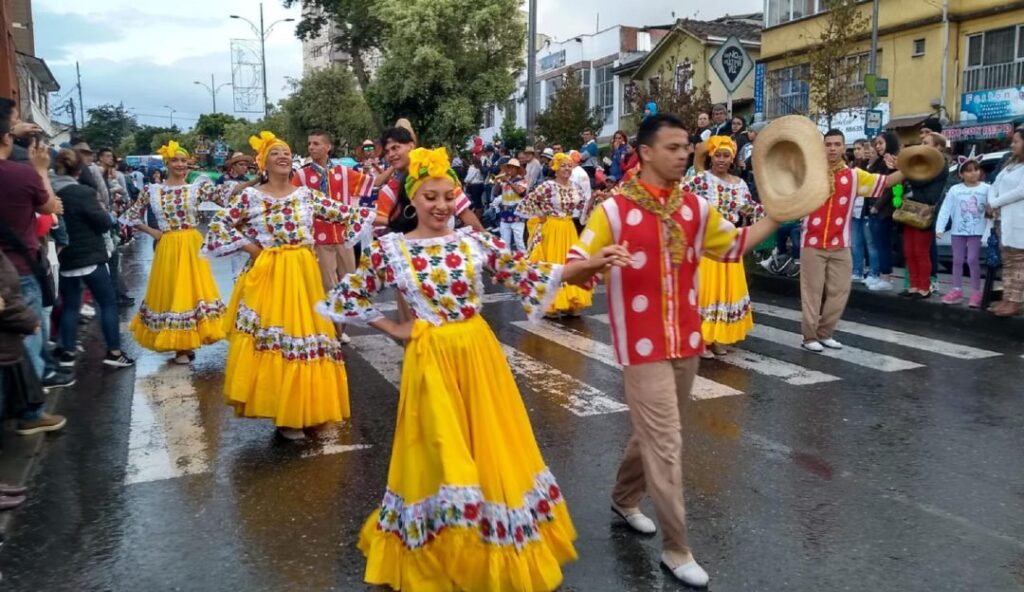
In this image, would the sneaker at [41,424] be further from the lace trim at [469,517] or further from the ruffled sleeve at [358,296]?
the lace trim at [469,517]

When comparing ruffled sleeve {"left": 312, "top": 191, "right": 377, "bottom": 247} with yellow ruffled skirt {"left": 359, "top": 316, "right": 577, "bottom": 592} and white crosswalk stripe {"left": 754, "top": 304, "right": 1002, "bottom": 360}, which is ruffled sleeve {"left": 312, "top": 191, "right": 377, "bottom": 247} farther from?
white crosswalk stripe {"left": 754, "top": 304, "right": 1002, "bottom": 360}

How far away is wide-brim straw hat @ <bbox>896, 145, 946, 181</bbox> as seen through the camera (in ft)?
25.0

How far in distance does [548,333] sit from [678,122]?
20.2 feet

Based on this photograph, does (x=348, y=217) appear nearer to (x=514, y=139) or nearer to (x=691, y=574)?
(x=691, y=574)

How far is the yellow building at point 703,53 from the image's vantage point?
113ft

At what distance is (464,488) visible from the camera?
3730mm

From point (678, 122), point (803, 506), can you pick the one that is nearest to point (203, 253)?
point (678, 122)

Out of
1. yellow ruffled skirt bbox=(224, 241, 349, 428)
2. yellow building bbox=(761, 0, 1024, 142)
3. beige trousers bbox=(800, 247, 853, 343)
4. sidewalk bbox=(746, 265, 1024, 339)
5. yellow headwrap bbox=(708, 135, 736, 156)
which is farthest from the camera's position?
yellow building bbox=(761, 0, 1024, 142)

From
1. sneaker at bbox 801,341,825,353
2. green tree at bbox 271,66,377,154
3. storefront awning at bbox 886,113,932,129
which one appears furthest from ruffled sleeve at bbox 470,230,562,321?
green tree at bbox 271,66,377,154

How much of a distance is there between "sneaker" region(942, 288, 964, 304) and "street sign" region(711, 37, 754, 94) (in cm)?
378

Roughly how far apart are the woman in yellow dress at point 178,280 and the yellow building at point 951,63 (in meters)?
18.6

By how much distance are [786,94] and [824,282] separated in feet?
83.3

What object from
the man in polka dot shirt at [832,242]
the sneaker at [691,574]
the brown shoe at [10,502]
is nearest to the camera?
the sneaker at [691,574]

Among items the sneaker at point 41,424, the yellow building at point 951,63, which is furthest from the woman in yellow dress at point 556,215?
the yellow building at point 951,63
